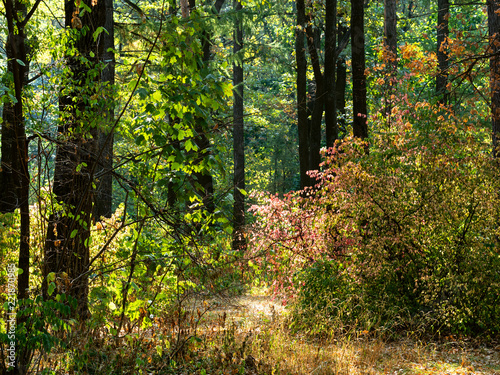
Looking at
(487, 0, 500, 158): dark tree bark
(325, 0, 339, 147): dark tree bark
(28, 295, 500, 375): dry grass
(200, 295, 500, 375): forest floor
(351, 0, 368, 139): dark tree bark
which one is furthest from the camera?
(325, 0, 339, 147): dark tree bark

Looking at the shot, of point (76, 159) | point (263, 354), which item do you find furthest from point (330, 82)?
point (76, 159)

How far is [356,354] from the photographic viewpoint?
5902 millimetres

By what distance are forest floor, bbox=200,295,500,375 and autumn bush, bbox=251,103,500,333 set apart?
31 centimetres

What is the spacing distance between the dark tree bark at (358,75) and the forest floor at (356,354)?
4.22 meters

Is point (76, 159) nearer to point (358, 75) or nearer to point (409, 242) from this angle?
point (409, 242)

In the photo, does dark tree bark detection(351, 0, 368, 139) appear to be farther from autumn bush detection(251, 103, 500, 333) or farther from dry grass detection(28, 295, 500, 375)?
dry grass detection(28, 295, 500, 375)

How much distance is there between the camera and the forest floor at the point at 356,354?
5305 mm

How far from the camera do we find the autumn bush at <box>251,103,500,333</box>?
6844 millimetres

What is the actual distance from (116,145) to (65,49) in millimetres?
19342

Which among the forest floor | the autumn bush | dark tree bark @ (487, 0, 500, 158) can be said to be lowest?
the forest floor

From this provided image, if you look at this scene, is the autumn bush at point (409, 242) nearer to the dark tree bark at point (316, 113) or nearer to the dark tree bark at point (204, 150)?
the dark tree bark at point (204, 150)

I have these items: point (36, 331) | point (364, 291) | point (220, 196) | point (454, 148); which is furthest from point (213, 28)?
point (36, 331)

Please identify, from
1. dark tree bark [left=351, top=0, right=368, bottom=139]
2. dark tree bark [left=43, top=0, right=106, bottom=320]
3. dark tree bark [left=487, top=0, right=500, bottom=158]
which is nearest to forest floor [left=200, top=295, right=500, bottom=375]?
dark tree bark [left=43, top=0, right=106, bottom=320]

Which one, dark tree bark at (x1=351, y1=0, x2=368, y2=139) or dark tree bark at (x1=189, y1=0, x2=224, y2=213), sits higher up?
dark tree bark at (x1=351, y1=0, x2=368, y2=139)
